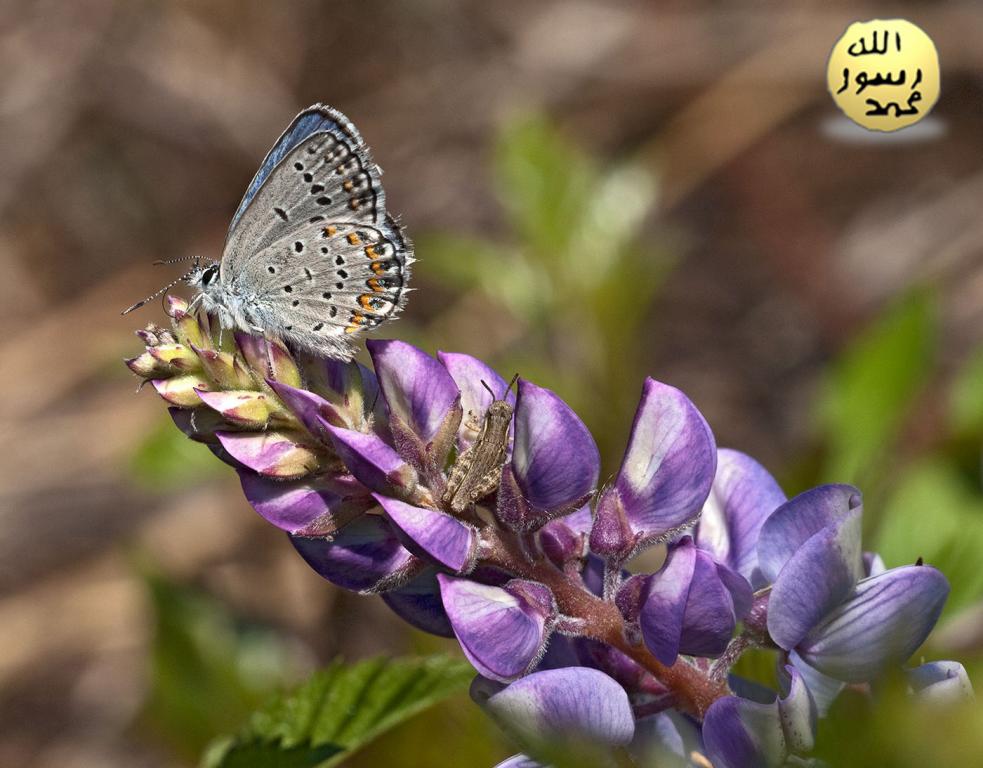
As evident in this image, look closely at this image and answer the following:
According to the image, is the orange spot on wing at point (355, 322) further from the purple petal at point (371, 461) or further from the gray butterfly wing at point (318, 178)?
the purple petal at point (371, 461)

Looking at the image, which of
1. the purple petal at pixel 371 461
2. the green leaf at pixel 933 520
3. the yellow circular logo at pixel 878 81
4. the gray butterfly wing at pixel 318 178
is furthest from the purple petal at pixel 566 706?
the yellow circular logo at pixel 878 81

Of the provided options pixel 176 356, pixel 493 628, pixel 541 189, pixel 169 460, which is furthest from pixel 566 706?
pixel 541 189

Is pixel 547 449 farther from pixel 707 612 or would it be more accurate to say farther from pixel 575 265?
pixel 575 265

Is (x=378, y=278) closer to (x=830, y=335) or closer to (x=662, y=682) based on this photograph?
(x=662, y=682)

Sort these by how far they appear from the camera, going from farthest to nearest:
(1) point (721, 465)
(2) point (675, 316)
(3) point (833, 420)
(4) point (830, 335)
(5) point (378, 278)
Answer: (2) point (675, 316) → (4) point (830, 335) → (3) point (833, 420) → (5) point (378, 278) → (1) point (721, 465)

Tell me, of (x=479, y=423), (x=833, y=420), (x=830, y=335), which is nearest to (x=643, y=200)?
(x=833, y=420)

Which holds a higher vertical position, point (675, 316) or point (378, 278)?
→ point (378, 278)
